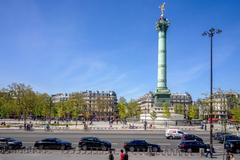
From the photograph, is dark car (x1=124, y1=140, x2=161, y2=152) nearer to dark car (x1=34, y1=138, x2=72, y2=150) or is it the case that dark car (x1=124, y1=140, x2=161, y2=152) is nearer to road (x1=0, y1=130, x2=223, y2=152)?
road (x1=0, y1=130, x2=223, y2=152)

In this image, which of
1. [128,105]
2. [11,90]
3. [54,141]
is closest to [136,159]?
[54,141]

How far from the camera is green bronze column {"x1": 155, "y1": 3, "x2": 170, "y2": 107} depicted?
108 m

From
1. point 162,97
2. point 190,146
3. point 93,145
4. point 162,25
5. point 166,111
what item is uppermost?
point 162,25

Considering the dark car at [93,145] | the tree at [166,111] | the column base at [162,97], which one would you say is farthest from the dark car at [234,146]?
the column base at [162,97]

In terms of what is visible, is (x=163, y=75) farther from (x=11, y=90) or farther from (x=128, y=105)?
(x=128, y=105)

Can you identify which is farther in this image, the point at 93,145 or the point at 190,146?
the point at 93,145

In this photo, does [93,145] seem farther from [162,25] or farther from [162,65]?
[162,25]

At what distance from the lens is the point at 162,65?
107438 millimetres

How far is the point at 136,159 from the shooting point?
3152 cm

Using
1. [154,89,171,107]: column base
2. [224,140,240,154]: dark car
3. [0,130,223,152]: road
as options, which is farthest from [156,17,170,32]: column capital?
[224,140,240,154]: dark car

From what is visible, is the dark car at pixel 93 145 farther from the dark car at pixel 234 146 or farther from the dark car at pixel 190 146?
the dark car at pixel 234 146

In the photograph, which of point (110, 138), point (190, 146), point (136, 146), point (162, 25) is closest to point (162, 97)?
point (162, 25)

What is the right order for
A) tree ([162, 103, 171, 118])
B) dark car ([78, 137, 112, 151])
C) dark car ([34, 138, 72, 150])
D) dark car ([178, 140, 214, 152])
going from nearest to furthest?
1. dark car ([34, 138, 72, 150])
2. dark car ([178, 140, 214, 152])
3. dark car ([78, 137, 112, 151])
4. tree ([162, 103, 171, 118])

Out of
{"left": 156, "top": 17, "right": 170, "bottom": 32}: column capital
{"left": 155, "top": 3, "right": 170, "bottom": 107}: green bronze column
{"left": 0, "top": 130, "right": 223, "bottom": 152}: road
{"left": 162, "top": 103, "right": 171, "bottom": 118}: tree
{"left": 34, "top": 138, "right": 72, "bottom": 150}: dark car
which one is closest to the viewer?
{"left": 34, "top": 138, "right": 72, "bottom": 150}: dark car
